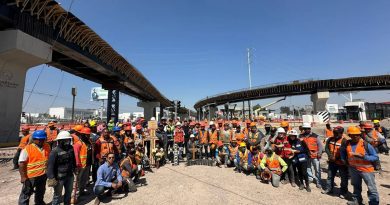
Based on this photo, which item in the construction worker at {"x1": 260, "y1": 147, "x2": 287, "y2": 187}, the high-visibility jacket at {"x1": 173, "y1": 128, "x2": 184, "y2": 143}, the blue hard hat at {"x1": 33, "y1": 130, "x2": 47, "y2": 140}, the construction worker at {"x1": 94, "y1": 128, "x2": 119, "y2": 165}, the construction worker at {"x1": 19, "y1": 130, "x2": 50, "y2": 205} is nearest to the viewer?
the construction worker at {"x1": 19, "y1": 130, "x2": 50, "y2": 205}

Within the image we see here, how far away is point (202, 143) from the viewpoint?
416 inches

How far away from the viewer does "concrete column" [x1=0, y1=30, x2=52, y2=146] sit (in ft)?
35.3

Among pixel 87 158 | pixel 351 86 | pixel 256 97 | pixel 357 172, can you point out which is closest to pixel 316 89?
pixel 351 86

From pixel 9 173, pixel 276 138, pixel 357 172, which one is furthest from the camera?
pixel 9 173

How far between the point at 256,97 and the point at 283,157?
48670 mm

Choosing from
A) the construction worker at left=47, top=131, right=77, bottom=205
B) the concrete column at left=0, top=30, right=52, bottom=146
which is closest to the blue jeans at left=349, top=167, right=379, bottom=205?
the construction worker at left=47, top=131, right=77, bottom=205

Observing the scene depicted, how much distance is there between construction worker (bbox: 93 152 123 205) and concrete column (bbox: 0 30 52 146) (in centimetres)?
952

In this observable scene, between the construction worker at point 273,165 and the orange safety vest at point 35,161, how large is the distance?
5.99 metres

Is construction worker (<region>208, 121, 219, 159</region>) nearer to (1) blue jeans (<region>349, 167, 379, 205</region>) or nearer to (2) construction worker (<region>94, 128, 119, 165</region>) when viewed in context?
(2) construction worker (<region>94, 128, 119, 165</region>)

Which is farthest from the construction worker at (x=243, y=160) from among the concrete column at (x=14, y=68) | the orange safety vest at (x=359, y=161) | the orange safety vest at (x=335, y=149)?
the concrete column at (x=14, y=68)

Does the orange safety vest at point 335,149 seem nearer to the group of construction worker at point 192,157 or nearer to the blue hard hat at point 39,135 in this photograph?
the group of construction worker at point 192,157

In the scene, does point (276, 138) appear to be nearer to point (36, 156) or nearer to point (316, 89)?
point (36, 156)

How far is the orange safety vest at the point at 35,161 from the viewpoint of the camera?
4262mm

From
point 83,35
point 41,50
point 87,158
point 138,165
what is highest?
point 83,35
